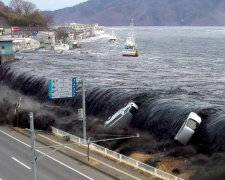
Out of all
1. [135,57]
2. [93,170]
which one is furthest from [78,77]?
[135,57]

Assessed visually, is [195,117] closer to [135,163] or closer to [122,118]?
[122,118]

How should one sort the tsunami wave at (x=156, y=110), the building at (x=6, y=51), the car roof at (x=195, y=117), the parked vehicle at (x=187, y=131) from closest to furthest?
1. the parked vehicle at (x=187, y=131)
2. the tsunami wave at (x=156, y=110)
3. the car roof at (x=195, y=117)
4. the building at (x=6, y=51)

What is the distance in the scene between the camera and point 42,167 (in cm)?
3052

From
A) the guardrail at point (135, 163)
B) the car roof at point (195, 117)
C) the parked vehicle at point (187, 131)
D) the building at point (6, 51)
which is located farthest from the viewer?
the building at point (6, 51)

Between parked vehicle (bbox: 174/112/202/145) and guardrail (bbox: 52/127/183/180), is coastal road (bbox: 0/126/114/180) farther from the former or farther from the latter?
parked vehicle (bbox: 174/112/202/145)

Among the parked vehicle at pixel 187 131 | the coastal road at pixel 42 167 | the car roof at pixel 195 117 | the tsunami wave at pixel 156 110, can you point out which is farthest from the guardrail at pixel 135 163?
the car roof at pixel 195 117

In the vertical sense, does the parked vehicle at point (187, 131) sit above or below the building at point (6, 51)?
below

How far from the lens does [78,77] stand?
72.4 meters

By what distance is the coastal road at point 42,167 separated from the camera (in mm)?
28641

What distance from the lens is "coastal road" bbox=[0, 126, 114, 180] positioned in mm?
28641

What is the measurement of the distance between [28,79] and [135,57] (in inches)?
2313

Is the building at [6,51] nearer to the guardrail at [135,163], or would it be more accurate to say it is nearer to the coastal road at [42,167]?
the coastal road at [42,167]

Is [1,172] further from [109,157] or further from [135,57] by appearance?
[135,57]

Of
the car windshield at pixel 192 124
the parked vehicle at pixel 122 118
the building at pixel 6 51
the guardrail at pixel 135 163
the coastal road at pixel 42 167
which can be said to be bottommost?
the coastal road at pixel 42 167
